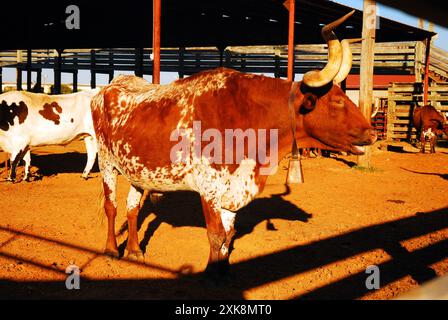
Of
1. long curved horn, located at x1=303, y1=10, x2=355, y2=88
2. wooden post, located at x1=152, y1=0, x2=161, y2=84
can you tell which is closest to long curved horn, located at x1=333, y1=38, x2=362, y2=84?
long curved horn, located at x1=303, y1=10, x2=355, y2=88

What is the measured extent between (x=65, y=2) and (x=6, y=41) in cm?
804

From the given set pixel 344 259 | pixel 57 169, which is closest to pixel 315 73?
pixel 344 259

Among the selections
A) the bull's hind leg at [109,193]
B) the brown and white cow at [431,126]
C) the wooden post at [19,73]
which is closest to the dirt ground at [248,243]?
the bull's hind leg at [109,193]

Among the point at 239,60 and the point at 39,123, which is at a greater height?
the point at 239,60

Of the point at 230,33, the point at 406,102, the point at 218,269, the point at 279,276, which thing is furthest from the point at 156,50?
the point at 406,102

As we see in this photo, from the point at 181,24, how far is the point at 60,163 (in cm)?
628

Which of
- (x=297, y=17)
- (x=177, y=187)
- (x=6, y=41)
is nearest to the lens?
(x=177, y=187)

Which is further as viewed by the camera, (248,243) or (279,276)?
(248,243)

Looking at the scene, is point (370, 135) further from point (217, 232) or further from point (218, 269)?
point (218, 269)

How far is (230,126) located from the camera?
443 centimetres

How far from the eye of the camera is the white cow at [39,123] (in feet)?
34.4

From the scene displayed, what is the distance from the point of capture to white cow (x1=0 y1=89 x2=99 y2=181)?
1048 cm

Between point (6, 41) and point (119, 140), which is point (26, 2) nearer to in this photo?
point (6, 41)

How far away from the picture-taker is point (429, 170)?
12.9m
